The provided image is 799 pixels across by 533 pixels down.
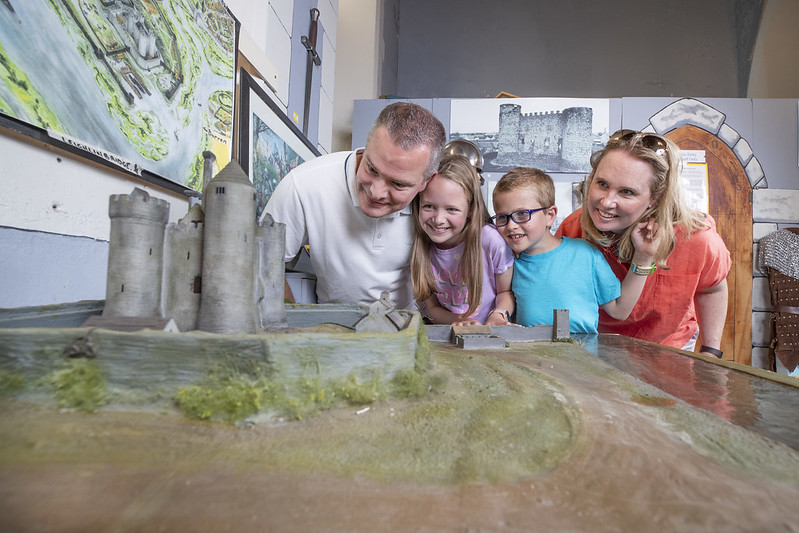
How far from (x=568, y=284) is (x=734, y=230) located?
3635 mm

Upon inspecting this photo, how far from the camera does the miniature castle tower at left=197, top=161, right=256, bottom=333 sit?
1296 millimetres

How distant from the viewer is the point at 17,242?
59.5 inches

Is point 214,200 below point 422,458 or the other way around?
the other way around

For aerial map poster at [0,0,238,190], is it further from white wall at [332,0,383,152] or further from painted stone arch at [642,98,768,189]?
painted stone arch at [642,98,768,189]

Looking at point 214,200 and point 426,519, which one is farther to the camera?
point 214,200

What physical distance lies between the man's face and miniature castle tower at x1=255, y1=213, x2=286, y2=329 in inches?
27.3

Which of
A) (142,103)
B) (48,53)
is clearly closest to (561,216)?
(142,103)

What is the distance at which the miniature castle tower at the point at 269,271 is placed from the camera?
1.46 meters

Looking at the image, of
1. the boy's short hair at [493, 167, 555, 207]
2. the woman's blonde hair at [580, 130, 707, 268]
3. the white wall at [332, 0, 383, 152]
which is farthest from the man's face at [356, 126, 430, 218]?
the white wall at [332, 0, 383, 152]

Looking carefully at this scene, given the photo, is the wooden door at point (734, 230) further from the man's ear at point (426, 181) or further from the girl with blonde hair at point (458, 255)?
the man's ear at point (426, 181)

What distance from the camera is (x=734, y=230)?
484 centimetres

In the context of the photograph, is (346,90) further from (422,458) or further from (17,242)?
(422,458)

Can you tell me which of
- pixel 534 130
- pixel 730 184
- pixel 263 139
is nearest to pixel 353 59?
pixel 534 130

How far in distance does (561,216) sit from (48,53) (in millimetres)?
4622
